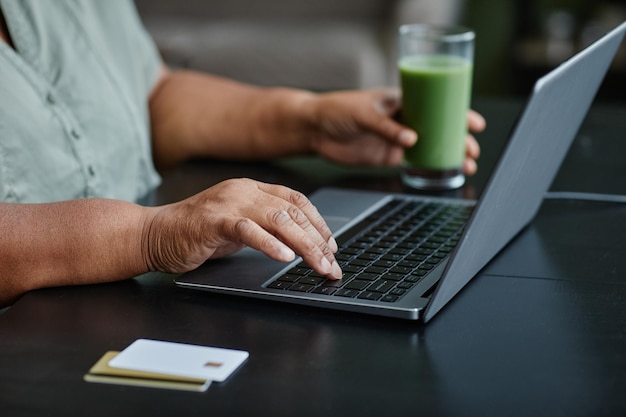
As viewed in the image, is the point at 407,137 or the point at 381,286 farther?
the point at 407,137

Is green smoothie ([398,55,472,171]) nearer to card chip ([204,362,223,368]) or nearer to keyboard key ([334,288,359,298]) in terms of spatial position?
keyboard key ([334,288,359,298])

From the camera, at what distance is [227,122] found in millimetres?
1470

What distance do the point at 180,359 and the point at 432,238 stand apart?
378 mm

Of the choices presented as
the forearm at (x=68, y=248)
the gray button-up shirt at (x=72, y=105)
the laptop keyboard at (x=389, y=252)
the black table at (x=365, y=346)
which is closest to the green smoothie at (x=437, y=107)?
the laptop keyboard at (x=389, y=252)

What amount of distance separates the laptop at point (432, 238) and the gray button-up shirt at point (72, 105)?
0.96ft

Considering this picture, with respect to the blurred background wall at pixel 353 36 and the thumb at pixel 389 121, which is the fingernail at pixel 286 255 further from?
the blurred background wall at pixel 353 36

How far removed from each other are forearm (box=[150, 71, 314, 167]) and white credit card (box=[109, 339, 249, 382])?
686mm

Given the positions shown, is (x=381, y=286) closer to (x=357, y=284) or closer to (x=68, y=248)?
(x=357, y=284)

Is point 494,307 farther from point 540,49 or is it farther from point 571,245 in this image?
point 540,49

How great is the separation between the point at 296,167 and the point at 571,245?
0.50m

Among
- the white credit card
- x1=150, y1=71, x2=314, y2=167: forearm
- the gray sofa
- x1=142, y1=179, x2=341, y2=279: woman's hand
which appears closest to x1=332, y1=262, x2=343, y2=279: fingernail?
x1=142, y1=179, x2=341, y2=279: woman's hand

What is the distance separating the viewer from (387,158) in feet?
4.54

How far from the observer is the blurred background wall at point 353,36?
333cm

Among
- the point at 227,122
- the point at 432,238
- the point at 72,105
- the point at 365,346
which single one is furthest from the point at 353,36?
the point at 365,346
